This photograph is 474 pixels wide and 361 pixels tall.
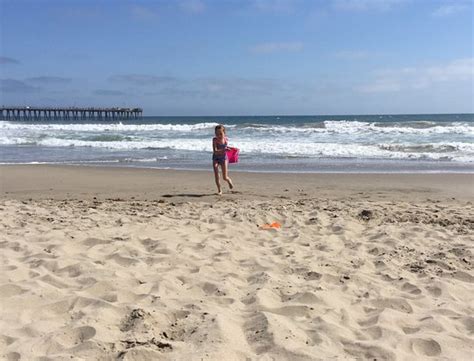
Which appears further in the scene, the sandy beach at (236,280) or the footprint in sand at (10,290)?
the footprint in sand at (10,290)

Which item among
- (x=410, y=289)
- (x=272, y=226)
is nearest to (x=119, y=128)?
(x=272, y=226)

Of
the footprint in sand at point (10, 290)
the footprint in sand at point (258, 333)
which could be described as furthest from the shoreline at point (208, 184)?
the footprint in sand at point (258, 333)

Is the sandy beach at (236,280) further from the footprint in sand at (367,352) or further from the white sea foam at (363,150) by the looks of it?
the white sea foam at (363,150)

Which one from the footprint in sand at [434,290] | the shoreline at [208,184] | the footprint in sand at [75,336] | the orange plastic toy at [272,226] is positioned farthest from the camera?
the shoreline at [208,184]

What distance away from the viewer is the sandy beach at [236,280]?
3.06 m

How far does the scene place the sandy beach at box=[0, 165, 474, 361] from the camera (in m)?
3.06

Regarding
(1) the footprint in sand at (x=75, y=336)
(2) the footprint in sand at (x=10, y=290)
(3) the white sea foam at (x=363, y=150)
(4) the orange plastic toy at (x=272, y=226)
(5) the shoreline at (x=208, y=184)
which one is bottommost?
(5) the shoreline at (x=208, y=184)

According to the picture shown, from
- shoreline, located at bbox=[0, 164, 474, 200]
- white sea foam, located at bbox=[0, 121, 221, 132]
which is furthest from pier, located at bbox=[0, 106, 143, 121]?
shoreline, located at bbox=[0, 164, 474, 200]

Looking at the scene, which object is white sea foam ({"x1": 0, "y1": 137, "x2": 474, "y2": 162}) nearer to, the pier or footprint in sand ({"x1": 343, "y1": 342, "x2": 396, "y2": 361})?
footprint in sand ({"x1": 343, "y1": 342, "x2": 396, "y2": 361})

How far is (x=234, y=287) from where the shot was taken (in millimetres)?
4070

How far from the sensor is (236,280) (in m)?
4.25

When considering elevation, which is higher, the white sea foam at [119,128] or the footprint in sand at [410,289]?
the white sea foam at [119,128]

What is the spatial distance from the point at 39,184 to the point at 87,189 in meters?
1.34

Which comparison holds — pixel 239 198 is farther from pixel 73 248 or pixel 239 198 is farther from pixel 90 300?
pixel 90 300
